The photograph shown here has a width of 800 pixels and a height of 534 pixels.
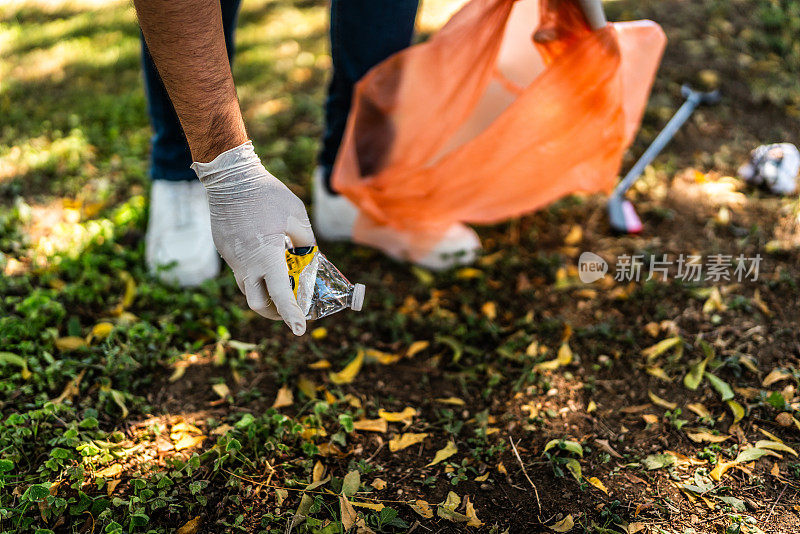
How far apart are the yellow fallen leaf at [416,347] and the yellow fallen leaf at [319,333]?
0.82 ft

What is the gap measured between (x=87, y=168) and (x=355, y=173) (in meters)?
1.21

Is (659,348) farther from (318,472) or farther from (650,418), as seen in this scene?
(318,472)

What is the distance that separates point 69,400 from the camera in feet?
4.94

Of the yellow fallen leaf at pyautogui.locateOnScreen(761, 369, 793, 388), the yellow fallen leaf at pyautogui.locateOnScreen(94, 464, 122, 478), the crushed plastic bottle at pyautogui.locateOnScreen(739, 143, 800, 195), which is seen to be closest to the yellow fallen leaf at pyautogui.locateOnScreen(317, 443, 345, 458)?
the yellow fallen leaf at pyautogui.locateOnScreen(94, 464, 122, 478)

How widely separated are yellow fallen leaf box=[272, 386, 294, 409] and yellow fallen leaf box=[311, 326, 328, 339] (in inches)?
8.6

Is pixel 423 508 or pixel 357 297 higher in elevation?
pixel 357 297

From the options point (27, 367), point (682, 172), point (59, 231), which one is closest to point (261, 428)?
point (27, 367)

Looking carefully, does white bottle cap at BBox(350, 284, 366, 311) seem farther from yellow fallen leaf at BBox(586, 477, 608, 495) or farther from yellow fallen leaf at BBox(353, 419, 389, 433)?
yellow fallen leaf at BBox(586, 477, 608, 495)

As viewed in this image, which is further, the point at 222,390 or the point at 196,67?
the point at 222,390

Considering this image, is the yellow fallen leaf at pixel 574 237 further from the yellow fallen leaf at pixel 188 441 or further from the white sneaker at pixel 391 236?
the yellow fallen leaf at pixel 188 441

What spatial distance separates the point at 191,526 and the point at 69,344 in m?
0.68

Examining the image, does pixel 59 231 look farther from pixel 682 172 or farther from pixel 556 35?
pixel 682 172

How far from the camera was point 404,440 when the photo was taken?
4.81 feet

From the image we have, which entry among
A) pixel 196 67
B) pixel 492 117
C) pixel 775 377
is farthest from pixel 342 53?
pixel 775 377
